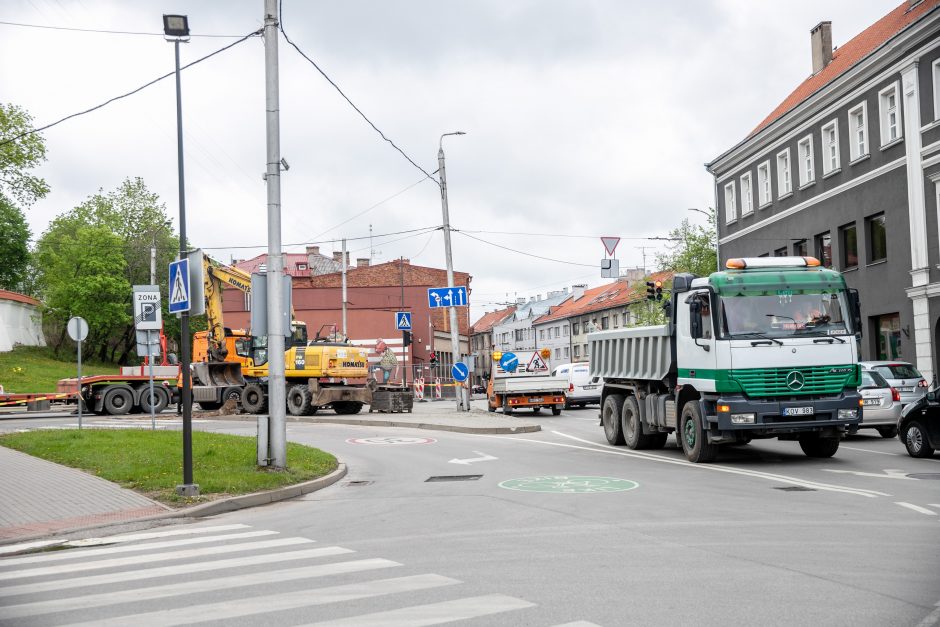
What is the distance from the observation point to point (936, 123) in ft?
87.1

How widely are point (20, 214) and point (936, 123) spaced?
61753mm

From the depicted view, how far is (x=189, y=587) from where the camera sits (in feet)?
21.9

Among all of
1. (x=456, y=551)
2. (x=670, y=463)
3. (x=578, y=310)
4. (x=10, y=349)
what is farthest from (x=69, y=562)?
(x=578, y=310)

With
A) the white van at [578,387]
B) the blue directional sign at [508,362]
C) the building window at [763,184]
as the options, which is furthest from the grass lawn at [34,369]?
the building window at [763,184]

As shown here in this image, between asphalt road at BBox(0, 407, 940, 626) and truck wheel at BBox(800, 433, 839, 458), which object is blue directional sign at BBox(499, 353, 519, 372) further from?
asphalt road at BBox(0, 407, 940, 626)

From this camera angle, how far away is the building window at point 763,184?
3894cm

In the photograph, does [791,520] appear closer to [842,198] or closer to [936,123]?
[936,123]

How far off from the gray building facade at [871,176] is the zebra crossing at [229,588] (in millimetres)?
23945

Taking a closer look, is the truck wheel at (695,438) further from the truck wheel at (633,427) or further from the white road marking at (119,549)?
the white road marking at (119,549)

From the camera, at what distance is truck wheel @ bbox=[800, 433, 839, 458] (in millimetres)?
15320

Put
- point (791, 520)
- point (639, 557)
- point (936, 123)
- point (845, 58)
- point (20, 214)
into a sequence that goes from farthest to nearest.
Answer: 1. point (20, 214)
2. point (845, 58)
3. point (936, 123)
4. point (791, 520)
5. point (639, 557)

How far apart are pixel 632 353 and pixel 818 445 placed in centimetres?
389

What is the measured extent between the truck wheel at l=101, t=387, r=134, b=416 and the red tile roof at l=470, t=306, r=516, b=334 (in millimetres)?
108147

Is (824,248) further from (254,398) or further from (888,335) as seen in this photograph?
(254,398)
